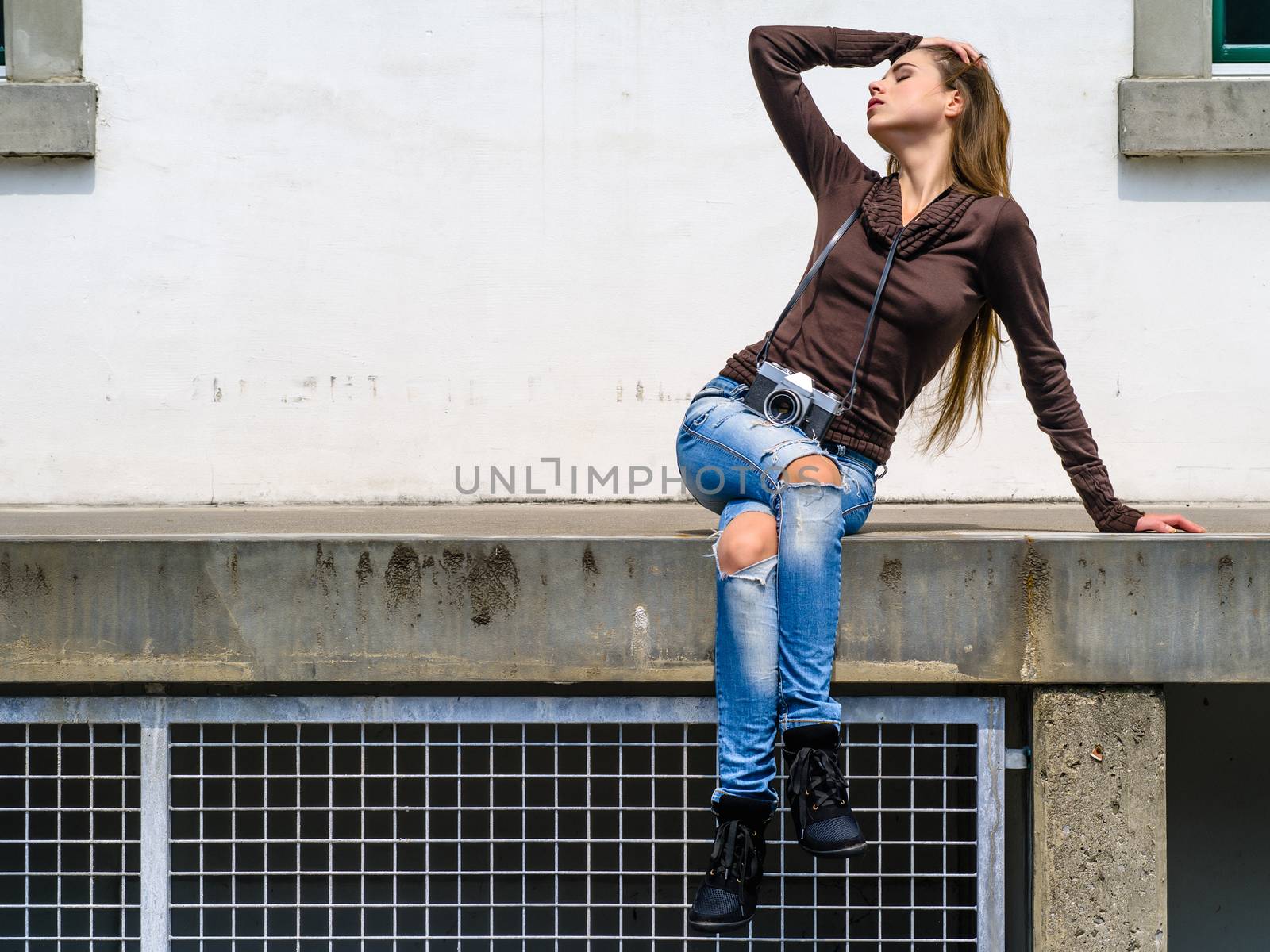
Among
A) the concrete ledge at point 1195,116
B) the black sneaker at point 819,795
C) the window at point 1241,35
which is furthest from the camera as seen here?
the window at point 1241,35


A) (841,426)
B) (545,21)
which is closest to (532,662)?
(841,426)

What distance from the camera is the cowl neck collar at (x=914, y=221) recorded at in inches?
114

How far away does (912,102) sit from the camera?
3008mm

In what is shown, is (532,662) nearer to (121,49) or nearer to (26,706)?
Result: (26,706)

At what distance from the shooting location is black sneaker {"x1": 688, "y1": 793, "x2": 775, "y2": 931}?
96.3 inches

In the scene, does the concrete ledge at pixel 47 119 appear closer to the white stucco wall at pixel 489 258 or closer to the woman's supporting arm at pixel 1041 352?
the white stucco wall at pixel 489 258

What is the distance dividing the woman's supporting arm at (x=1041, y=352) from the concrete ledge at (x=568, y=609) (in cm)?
13

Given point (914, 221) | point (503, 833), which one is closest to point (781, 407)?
point (914, 221)

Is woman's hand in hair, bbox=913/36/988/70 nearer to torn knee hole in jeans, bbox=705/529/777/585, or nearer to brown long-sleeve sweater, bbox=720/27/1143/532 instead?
brown long-sleeve sweater, bbox=720/27/1143/532

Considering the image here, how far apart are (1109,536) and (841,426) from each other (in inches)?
25.1

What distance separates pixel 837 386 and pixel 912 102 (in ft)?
2.44

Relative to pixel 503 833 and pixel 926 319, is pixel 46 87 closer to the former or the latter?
pixel 503 833

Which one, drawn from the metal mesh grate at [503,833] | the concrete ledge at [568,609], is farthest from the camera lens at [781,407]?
the metal mesh grate at [503,833]

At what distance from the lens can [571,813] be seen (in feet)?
14.5
